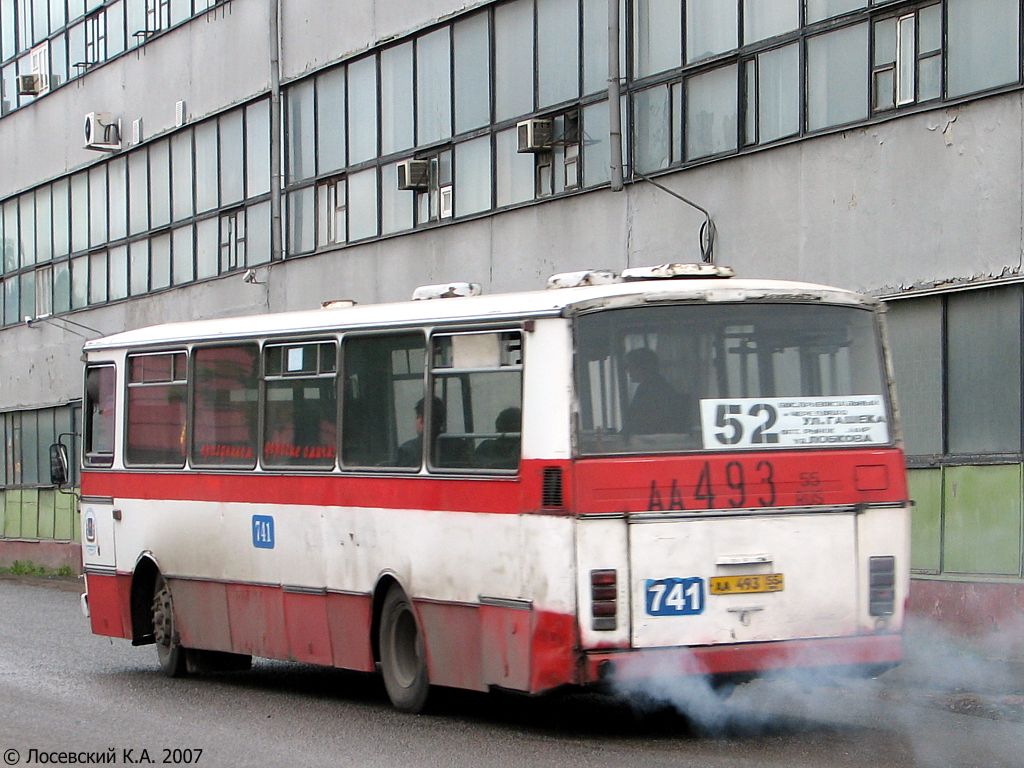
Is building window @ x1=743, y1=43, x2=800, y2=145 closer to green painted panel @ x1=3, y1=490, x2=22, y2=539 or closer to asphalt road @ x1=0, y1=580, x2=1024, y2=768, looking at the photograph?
asphalt road @ x1=0, y1=580, x2=1024, y2=768

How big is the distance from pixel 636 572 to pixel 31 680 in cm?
676

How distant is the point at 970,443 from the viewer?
55.0 ft

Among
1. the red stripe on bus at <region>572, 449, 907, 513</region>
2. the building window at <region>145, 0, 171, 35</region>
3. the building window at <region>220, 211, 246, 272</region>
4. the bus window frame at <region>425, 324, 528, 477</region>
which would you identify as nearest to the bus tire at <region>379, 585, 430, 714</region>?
the bus window frame at <region>425, 324, 528, 477</region>

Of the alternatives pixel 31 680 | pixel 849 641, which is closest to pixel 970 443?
pixel 849 641

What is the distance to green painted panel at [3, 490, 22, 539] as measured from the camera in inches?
1538

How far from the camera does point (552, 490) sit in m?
11.0

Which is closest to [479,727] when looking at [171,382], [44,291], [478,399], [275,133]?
[478,399]

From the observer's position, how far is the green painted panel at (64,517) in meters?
36.0

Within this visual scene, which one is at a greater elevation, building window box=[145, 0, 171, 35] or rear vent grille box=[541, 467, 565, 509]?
building window box=[145, 0, 171, 35]

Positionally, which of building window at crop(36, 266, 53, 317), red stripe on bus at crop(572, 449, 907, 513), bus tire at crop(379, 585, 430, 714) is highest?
building window at crop(36, 266, 53, 317)

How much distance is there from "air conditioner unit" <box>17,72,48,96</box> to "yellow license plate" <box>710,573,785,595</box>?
101ft

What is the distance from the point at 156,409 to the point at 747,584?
270 inches

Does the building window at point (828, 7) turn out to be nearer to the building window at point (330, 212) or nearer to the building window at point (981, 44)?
the building window at point (981, 44)

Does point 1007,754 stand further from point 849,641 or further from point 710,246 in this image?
point 710,246
